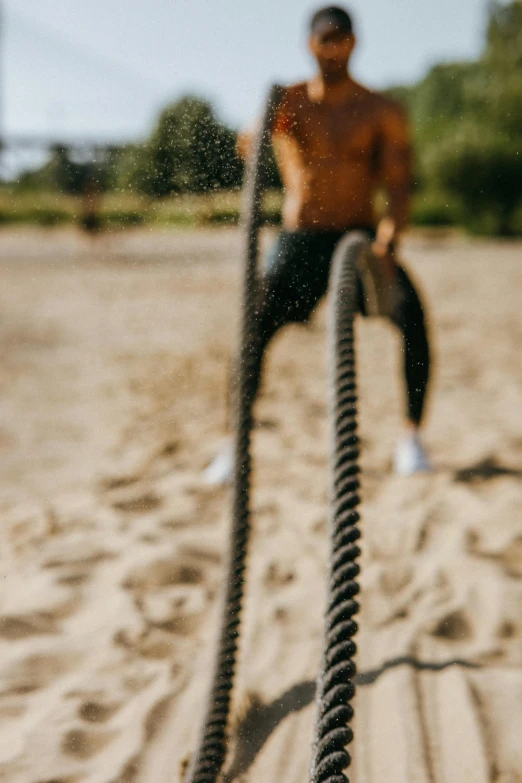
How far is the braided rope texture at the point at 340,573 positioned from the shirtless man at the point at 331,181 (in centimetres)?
59

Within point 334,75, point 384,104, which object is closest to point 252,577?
point 334,75

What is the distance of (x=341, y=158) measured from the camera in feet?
9.24

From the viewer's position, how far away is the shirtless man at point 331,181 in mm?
2398

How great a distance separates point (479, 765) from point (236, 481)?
0.91 meters

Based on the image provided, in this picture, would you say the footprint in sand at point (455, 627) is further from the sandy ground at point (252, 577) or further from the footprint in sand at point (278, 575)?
the footprint in sand at point (278, 575)

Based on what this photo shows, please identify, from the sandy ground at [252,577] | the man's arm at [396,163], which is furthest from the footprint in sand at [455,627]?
the man's arm at [396,163]

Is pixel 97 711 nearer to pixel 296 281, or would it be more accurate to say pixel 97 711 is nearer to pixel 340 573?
pixel 340 573

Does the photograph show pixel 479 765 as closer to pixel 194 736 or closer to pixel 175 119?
pixel 194 736

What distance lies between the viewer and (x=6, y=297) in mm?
10180

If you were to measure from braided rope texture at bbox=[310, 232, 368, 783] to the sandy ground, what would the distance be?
475 millimetres

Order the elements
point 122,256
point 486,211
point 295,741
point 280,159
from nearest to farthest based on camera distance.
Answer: point 295,741, point 280,159, point 122,256, point 486,211

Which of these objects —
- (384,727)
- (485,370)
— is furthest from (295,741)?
(485,370)

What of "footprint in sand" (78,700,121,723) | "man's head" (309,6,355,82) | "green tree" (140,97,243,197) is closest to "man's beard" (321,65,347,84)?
"man's head" (309,6,355,82)

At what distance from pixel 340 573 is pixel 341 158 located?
1.79 meters
